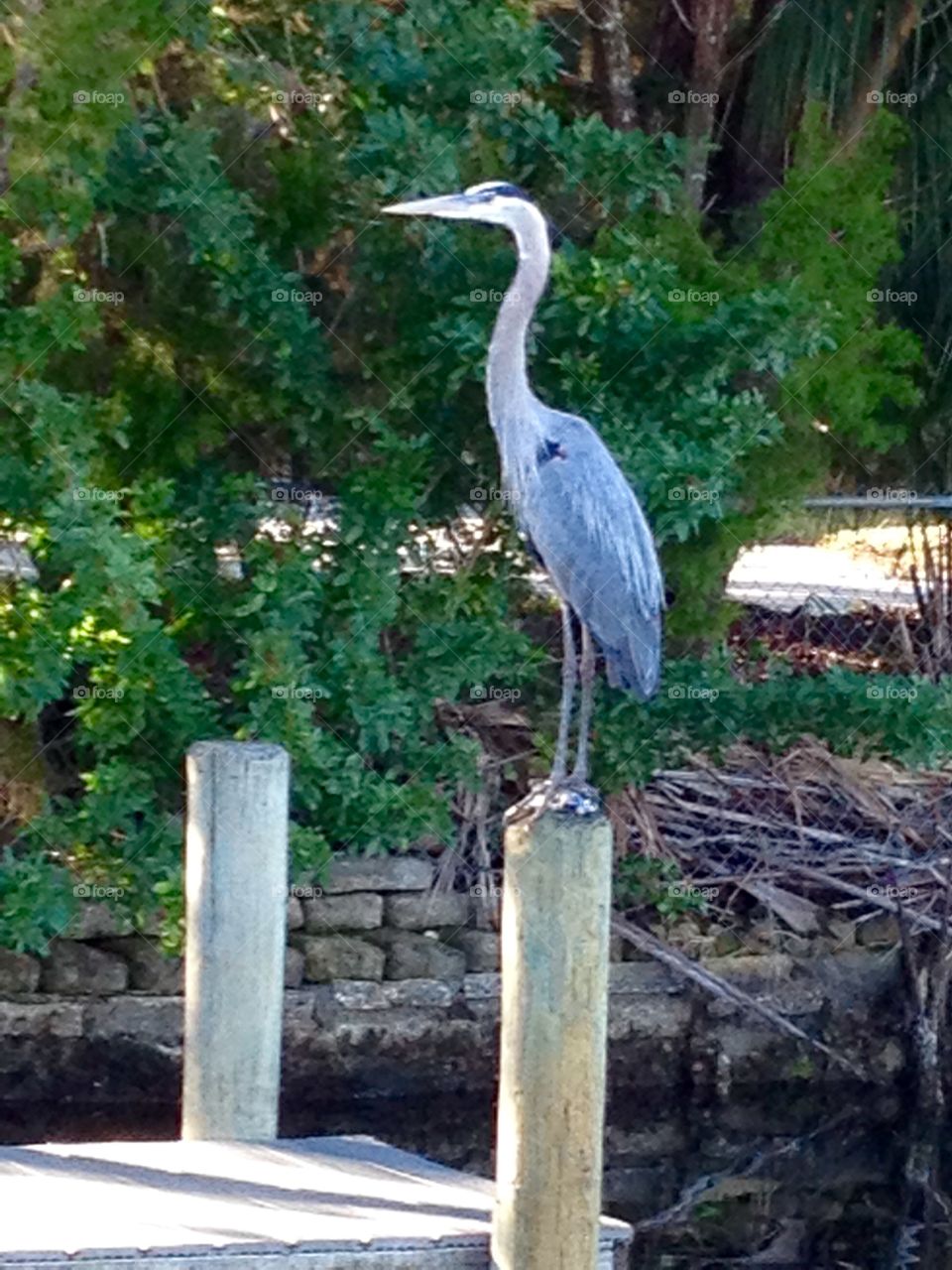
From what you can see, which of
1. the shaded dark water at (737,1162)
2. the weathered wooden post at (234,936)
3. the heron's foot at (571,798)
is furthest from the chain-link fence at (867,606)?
the weathered wooden post at (234,936)

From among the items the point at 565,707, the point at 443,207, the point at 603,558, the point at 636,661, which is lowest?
the point at 565,707

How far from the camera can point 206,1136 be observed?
21.2ft

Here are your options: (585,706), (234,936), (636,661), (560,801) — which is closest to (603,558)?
(636,661)

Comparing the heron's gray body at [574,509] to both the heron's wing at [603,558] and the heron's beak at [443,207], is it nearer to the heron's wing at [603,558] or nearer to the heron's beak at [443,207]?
the heron's wing at [603,558]

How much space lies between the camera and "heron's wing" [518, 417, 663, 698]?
7461 millimetres

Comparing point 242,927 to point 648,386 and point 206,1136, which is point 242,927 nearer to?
point 206,1136

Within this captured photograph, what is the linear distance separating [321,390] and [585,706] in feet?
8.34

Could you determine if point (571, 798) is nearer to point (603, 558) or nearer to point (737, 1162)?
point (603, 558)

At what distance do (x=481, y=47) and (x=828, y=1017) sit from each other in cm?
424

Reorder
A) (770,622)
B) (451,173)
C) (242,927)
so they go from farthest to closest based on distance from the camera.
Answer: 1. (770,622)
2. (451,173)
3. (242,927)

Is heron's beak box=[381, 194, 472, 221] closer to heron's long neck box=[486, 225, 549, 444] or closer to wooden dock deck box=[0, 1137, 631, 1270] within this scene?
heron's long neck box=[486, 225, 549, 444]

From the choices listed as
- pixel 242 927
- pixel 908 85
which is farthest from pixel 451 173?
pixel 242 927

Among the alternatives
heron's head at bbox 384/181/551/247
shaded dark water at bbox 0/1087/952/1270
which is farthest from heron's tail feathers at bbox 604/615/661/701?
shaded dark water at bbox 0/1087/952/1270

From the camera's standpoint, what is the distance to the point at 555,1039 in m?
5.35
